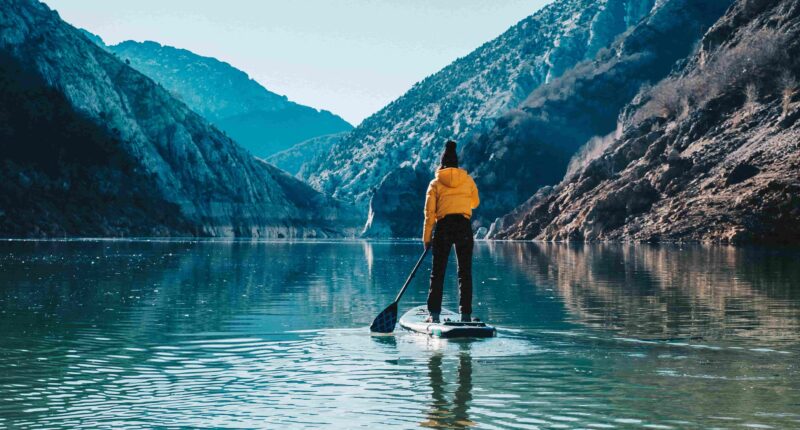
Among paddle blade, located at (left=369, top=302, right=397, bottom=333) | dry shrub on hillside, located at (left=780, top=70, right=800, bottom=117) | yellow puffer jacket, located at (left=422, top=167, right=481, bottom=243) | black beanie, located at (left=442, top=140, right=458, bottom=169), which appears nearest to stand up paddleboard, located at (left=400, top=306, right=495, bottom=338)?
paddle blade, located at (left=369, top=302, right=397, bottom=333)

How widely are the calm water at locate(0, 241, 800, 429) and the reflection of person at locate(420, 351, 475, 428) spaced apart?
1.5 inches

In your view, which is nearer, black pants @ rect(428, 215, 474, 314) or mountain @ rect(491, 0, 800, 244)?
black pants @ rect(428, 215, 474, 314)

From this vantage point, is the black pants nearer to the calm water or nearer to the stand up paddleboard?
the stand up paddleboard

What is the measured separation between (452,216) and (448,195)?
0.52m

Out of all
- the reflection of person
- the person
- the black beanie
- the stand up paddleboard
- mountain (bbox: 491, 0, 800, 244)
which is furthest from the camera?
mountain (bbox: 491, 0, 800, 244)

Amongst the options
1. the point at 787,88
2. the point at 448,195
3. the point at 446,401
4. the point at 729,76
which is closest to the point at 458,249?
the point at 448,195

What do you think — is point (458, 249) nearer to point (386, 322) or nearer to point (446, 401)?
point (386, 322)

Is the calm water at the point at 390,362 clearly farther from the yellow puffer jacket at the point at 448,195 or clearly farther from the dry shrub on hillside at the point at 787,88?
the dry shrub on hillside at the point at 787,88

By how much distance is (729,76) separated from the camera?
542ft

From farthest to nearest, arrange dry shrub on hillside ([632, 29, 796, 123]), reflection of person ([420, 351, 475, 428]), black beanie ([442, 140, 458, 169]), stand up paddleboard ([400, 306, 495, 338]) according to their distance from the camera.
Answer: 1. dry shrub on hillside ([632, 29, 796, 123])
2. black beanie ([442, 140, 458, 169])
3. stand up paddleboard ([400, 306, 495, 338])
4. reflection of person ([420, 351, 475, 428])

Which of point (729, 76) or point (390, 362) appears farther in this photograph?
point (729, 76)

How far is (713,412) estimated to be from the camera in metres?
14.6

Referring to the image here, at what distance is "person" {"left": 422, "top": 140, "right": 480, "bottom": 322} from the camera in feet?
81.5

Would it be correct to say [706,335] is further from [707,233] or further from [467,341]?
[707,233]
